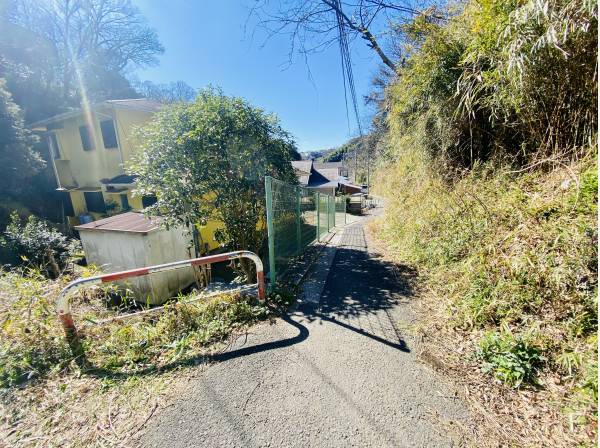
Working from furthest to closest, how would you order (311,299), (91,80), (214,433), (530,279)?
1. (91,80)
2. (311,299)
3. (530,279)
4. (214,433)

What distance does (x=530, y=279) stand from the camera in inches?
85.0

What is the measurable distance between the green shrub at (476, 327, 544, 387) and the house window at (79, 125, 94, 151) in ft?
52.1

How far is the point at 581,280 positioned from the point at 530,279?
31 cm

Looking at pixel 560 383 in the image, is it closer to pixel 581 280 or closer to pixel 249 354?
pixel 581 280

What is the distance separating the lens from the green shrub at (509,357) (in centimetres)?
177

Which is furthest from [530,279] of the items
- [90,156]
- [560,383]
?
[90,156]

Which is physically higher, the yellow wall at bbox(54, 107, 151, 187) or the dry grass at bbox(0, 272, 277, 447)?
the yellow wall at bbox(54, 107, 151, 187)

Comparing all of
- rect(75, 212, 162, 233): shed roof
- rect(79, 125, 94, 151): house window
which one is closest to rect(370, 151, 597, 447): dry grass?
rect(75, 212, 162, 233): shed roof

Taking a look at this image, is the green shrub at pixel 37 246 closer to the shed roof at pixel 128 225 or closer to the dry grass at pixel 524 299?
the shed roof at pixel 128 225

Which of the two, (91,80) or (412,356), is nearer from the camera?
(412,356)

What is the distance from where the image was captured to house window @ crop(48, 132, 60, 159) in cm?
1220

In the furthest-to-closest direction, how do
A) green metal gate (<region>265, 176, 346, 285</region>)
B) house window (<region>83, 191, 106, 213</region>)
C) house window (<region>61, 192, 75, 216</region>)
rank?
house window (<region>61, 192, 75, 216</region>)
house window (<region>83, 191, 106, 213</region>)
green metal gate (<region>265, 176, 346, 285</region>)

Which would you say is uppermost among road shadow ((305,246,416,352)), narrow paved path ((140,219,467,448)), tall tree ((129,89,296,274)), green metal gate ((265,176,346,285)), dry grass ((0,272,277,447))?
tall tree ((129,89,296,274))

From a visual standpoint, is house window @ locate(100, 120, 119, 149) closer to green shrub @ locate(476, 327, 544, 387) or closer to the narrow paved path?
the narrow paved path
